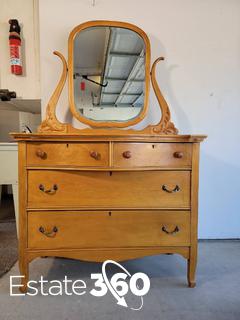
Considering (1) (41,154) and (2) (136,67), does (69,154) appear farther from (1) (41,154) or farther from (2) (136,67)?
(2) (136,67)

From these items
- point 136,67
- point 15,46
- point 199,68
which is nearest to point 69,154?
point 136,67

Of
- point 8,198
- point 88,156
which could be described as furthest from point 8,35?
point 8,198

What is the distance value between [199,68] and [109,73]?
78 cm

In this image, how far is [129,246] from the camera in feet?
4.08

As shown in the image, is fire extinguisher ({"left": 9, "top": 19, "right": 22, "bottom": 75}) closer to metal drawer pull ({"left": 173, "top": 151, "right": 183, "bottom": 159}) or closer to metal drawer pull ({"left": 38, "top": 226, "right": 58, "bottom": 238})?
metal drawer pull ({"left": 38, "top": 226, "right": 58, "bottom": 238})

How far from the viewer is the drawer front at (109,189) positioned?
119cm

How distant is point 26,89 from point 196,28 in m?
1.51

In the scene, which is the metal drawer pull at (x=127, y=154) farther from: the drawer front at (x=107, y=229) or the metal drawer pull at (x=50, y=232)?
the metal drawer pull at (x=50, y=232)

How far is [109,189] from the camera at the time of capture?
122 centimetres

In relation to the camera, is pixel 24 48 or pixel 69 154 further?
pixel 24 48

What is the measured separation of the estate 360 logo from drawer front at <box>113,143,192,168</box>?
597 millimetres

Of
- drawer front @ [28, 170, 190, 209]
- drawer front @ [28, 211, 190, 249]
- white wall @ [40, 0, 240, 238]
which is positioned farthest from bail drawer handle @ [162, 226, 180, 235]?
white wall @ [40, 0, 240, 238]

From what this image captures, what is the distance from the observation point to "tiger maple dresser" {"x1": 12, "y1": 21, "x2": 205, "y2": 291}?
46.5 inches

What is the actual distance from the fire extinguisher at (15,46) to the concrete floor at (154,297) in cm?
155
